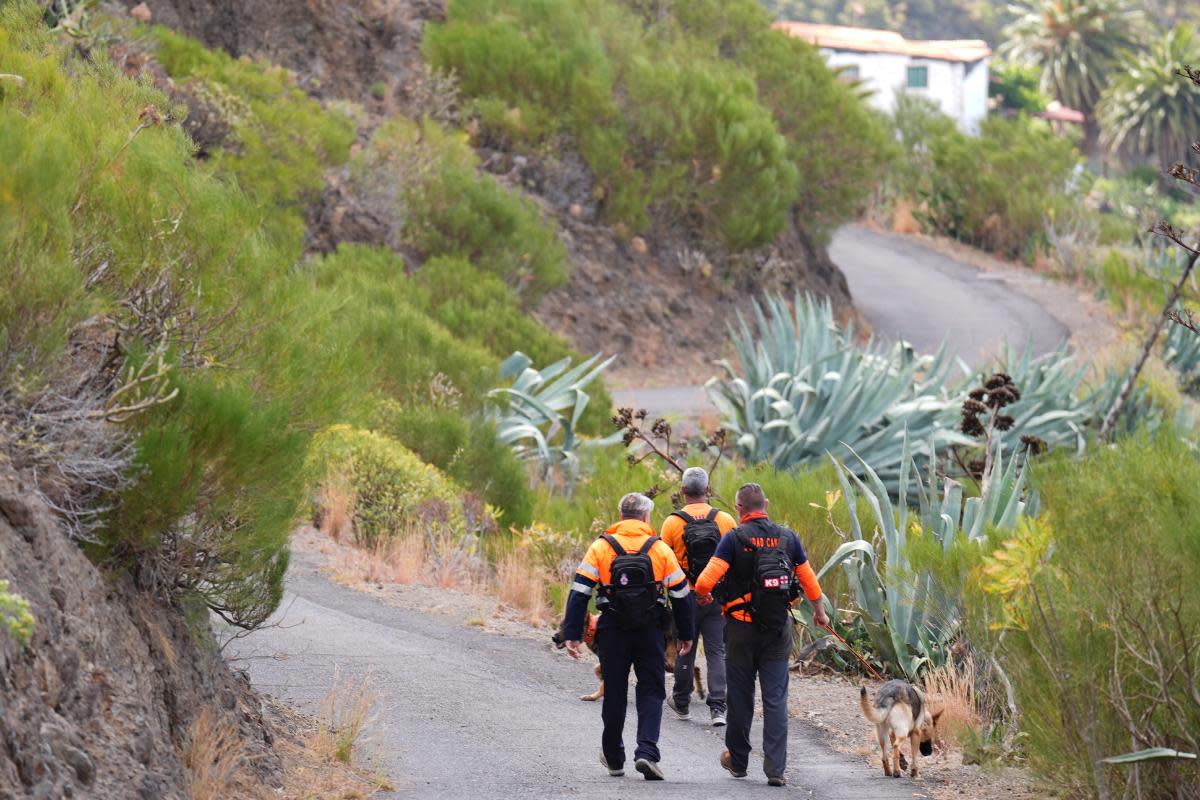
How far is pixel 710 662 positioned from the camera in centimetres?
977

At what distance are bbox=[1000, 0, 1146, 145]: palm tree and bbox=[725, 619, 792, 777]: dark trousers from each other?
Answer: 82980 millimetres

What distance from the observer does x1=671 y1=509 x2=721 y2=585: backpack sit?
9141mm

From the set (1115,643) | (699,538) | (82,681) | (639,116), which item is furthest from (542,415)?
(639,116)

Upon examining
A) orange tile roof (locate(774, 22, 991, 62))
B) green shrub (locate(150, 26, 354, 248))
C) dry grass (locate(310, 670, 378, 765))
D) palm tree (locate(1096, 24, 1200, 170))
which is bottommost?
dry grass (locate(310, 670, 378, 765))

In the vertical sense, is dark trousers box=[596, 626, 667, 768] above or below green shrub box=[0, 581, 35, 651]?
below

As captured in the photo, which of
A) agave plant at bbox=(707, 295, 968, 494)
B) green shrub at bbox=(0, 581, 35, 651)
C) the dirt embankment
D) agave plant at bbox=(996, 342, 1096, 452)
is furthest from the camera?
the dirt embankment

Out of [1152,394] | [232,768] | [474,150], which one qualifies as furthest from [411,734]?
[474,150]

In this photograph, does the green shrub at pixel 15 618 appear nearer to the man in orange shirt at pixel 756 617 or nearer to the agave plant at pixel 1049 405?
the man in orange shirt at pixel 756 617

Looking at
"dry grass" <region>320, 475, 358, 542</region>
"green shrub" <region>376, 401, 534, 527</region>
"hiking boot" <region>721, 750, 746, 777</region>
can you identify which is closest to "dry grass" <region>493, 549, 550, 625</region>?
"dry grass" <region>320, 475, 358, 542</region>

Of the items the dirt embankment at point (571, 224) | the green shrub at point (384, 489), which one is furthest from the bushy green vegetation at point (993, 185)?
the green shrub at point (384, 489)

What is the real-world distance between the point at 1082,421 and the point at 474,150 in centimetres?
1459

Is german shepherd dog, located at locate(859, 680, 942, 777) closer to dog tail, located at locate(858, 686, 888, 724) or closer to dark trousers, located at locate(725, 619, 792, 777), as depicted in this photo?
dog tail, located at locate(858, 686, 888, 724)

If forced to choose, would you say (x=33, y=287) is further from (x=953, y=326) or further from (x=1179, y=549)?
(x=953, y=326)

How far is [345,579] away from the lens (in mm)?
12461
